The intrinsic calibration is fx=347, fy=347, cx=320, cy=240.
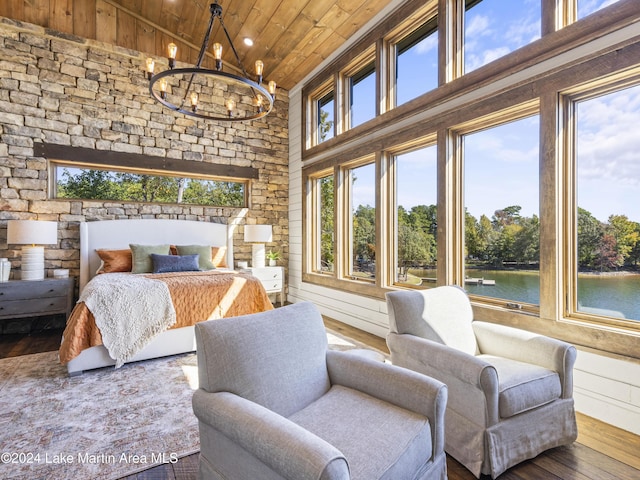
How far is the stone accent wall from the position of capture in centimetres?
456

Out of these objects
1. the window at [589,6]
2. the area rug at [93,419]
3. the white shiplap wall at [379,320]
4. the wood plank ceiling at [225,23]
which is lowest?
the area rug at [93,419]

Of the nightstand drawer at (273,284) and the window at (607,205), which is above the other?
the window at (607,205)

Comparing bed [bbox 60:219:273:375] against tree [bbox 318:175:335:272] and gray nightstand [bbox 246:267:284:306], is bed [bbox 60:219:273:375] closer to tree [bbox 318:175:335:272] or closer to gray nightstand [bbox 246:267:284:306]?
gray nightstand [bbox 246:267:284:306]

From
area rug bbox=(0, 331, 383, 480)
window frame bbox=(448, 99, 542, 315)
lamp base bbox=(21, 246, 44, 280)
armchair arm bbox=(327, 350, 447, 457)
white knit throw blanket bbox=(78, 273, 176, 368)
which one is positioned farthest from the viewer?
lamp base bbox=(21, 246, 44, 280)

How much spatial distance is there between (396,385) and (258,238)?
14.4ft

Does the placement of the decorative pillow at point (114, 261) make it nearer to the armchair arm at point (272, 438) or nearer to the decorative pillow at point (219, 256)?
the decorative pillow at point (219, 256)

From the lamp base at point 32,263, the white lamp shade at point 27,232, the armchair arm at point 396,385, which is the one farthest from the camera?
the lamp base at point 32,263

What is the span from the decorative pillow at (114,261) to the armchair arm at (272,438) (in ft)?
12.7

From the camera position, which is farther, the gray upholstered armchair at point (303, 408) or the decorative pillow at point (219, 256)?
the decorative pillow at point (219, 256)

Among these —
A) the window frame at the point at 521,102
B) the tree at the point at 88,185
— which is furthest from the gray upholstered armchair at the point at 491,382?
the tree at the point at 88,185

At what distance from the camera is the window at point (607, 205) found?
7.84 ft

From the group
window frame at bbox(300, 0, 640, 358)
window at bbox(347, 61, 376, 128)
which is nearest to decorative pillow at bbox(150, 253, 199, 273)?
window frame at bbox(300, 0, 640, 358)

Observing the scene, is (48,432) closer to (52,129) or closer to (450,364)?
(450,364)

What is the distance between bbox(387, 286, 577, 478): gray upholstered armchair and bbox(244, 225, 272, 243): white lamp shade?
12.0ft
